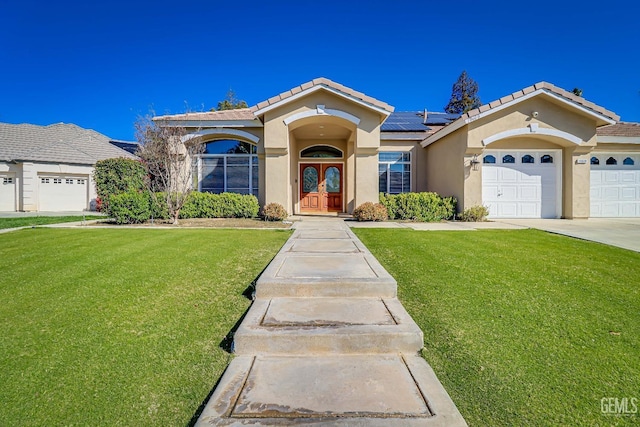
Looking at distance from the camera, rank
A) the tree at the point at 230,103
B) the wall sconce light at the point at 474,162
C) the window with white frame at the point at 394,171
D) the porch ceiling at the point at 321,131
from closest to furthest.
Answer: the wall sconce light at the point at 474,162
the porch ceiling at the point at 321,131
the window with white frame at the point at 394,171
the tree at the point at 230,103

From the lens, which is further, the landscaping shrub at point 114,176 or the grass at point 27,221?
the landscaping shrub at point 114,176

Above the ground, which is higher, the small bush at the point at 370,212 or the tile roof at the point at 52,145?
the tile roof at the point at 52,145

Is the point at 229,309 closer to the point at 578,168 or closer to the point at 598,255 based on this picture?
the point at 598,255

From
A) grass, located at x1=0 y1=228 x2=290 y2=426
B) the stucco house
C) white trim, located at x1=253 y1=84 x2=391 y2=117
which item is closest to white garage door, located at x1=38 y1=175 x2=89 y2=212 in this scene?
the stucco house

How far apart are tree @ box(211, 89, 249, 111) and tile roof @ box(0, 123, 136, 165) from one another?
61.4ft

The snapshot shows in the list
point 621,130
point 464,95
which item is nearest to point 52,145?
point 621,130

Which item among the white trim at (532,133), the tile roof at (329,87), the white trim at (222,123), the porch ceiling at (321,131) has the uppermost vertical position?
the tile roof at (329,87)

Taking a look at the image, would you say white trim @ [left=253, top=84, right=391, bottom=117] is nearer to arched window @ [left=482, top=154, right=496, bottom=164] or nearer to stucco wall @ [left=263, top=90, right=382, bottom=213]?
stucco wall @ [left=263, top=90, right=382, bottom=213]

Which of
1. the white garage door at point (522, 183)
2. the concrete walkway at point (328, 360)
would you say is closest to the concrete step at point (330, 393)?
the concrete walkway at point (328, 360)

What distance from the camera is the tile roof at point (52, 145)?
2075cm

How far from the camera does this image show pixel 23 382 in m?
2.70

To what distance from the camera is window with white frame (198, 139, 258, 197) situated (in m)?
15.3

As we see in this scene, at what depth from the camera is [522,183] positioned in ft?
43.8

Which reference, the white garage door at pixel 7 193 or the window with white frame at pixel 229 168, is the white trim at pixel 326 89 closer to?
the window with white frame at pixel 229 168
